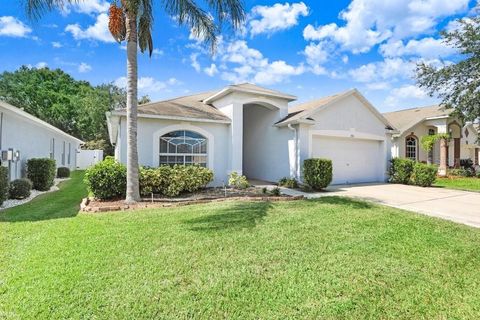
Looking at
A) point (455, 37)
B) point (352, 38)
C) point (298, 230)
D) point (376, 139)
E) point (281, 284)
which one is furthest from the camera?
point (455, 37)

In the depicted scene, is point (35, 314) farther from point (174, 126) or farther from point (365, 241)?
point (174, 126)

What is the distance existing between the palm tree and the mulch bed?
517mm

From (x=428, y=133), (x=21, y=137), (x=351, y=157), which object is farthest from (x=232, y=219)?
(x=428, y=133)

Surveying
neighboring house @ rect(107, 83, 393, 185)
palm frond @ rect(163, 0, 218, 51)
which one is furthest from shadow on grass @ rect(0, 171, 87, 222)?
palm frond @ rect(163, 0, 218, 51)

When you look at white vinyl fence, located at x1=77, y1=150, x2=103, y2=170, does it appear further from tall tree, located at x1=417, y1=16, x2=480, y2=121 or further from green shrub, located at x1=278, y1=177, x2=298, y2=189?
tall tree, located at x1=417, y1=16, x2=480, y2=121

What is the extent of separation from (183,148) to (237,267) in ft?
32.2

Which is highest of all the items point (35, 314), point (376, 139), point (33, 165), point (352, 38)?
point (352, 38)

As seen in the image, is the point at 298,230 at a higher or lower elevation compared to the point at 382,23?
lower

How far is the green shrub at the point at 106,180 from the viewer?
9617mm

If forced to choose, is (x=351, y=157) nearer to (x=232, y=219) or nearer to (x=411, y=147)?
(x=411, y=147)

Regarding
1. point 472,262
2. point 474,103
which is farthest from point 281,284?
point 474,103

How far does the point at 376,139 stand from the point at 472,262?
43.2 ft

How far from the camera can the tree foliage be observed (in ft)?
127

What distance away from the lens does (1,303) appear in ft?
11.6
